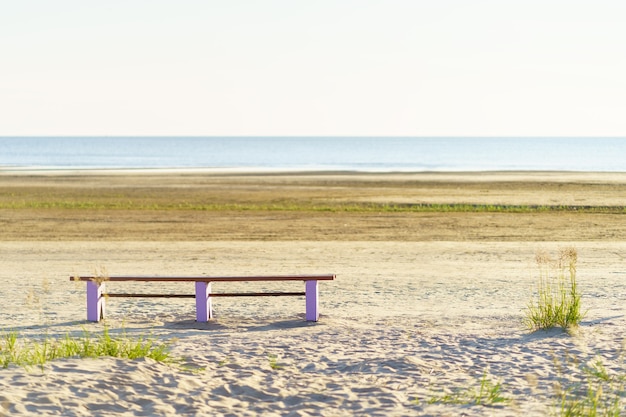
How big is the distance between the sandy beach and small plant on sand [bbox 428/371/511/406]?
0.06 meters

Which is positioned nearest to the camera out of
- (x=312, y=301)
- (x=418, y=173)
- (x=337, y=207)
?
(x=312, y=301)

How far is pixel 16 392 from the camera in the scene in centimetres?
725

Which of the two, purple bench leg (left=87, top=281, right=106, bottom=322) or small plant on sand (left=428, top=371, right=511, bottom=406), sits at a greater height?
purple bench leg (left=87, top=281, right=106, bottom=322)

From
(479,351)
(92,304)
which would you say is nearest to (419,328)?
(479,351)

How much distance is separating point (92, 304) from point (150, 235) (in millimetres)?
10675

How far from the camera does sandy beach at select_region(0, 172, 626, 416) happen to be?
7543 mm

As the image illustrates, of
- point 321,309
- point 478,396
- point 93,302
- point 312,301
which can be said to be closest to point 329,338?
point 312,301

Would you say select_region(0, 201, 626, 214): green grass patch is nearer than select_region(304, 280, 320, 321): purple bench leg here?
No

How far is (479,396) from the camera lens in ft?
24.5

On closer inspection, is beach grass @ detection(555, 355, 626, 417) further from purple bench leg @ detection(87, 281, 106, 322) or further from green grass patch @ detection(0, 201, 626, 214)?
green grass patch @ detection(0, 201, 626, 214)

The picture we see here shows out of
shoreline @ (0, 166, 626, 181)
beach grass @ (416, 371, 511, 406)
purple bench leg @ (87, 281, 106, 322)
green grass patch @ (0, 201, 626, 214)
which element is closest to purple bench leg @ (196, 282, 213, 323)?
purple bench leg @ (87, 281, 106, 322)

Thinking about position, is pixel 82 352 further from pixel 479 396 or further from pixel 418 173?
pixel 418 173

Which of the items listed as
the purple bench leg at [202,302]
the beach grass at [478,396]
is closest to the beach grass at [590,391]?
the beach grass at [478,396]

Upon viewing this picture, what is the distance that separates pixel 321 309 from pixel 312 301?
1.14 meters
